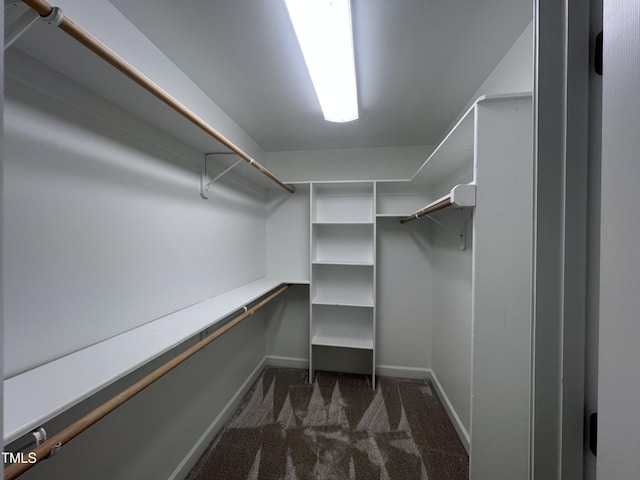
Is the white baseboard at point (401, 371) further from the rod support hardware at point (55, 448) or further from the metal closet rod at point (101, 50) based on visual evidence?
the metal closet rod at point (101, 50)

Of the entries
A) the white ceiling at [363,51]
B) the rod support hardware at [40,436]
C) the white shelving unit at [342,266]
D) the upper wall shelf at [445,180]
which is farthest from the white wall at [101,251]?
the upper wall shelf at [445,180]

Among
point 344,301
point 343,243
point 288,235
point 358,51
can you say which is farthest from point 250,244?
point 358,51

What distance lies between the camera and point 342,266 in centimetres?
252

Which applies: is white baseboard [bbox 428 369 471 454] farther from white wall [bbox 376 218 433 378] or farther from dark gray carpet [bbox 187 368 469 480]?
white wall [bbox 376 218 433 378]

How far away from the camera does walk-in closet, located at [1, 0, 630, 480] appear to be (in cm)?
58

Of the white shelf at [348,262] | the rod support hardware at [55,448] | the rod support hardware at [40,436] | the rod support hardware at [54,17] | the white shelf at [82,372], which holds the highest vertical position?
the rod support hardware at [54,17]

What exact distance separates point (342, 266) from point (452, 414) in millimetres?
1489

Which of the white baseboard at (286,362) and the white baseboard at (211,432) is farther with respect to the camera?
the white baseboard at (286,362)

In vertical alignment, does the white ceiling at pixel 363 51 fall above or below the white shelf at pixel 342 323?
above

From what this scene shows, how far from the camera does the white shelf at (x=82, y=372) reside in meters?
0.55

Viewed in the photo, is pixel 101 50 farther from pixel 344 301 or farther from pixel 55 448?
pixel 344 301

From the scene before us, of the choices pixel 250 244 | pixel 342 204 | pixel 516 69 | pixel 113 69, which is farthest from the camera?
pixel 342 204

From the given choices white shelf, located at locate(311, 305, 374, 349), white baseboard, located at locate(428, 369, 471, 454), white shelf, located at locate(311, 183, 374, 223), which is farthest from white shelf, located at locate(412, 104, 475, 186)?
white baseboard, located at locate(428, 369, 471, 454)

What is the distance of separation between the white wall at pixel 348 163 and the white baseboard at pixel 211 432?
6.81ft
